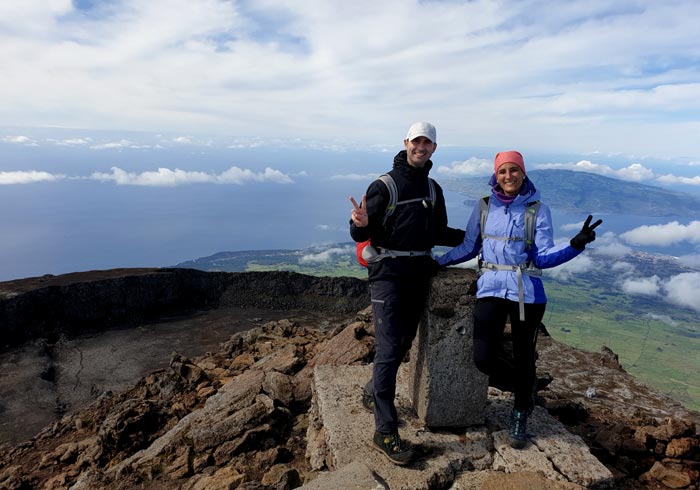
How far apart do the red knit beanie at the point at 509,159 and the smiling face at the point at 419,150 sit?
2.06ft

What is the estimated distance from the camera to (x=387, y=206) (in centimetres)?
423

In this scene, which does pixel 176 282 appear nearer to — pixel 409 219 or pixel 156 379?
pixel 156 379

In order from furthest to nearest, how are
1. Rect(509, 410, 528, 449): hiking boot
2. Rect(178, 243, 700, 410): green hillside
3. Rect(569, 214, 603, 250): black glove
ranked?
Rect(178, 243, 700, 410): green hillside, Rect(509, 410, 528, 449): hiking boot, Rect(569, 214, 603, 250): black glove

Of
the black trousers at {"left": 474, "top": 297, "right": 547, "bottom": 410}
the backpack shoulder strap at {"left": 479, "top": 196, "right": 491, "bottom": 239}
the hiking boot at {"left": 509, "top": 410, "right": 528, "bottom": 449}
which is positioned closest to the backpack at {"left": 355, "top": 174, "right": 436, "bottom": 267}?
the backpack shoulder strap at {"left": 479, "top": 196, "right": 491, "bottom": 239}

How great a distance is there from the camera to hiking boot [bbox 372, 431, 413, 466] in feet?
13.6

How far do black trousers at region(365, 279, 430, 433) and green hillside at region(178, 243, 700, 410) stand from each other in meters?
39.9

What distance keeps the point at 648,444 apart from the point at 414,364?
3.22 m

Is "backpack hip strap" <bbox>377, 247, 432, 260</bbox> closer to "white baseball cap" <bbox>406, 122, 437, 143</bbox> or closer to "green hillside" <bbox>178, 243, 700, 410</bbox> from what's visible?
"white baseball cap" <bbox>406, 122, 437, 143</bbox>

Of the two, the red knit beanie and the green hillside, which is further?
the green hillside

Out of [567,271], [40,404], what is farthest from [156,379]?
[567,271]

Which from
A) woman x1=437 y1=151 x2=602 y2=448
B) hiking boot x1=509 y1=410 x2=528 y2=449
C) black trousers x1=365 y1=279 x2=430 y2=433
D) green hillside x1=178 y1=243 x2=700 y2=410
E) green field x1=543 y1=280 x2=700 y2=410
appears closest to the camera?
woman x1=437 y1=151 x2=602 y2=448

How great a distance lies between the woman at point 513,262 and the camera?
4.04m

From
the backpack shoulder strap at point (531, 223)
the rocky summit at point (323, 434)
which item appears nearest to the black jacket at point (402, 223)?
the rocky summit at point (323, 434)

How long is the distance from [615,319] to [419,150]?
111304mm
